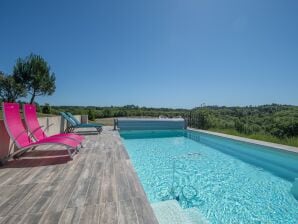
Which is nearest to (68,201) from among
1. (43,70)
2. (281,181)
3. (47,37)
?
(281,181)

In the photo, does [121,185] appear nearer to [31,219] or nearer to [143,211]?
[143,211]

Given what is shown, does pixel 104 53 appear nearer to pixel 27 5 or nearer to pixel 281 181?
pixel 27 5

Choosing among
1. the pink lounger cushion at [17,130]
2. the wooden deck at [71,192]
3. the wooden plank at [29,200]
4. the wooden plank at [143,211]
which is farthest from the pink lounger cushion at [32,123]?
the wooden plank at [143,211]

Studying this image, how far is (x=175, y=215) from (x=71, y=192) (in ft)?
4.83

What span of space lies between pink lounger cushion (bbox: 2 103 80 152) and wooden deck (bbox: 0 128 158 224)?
39 centimetres

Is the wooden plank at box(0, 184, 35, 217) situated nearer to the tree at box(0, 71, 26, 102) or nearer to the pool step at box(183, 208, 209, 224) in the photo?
the pool step at box(183, 208, 209, 224)

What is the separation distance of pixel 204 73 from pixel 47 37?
10.3 metres

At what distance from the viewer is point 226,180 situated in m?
4.44

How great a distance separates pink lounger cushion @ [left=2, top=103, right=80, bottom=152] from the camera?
13.1 ft

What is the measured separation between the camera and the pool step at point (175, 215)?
254cm

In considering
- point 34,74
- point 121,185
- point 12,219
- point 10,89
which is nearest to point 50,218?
point 12,219

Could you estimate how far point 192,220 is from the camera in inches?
104

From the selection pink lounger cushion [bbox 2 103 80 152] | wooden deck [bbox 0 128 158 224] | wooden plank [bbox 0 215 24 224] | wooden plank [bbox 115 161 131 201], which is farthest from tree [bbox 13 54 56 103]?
wooden plank [bbox 0 215 24 224]

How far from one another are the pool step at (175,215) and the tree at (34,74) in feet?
71.8
